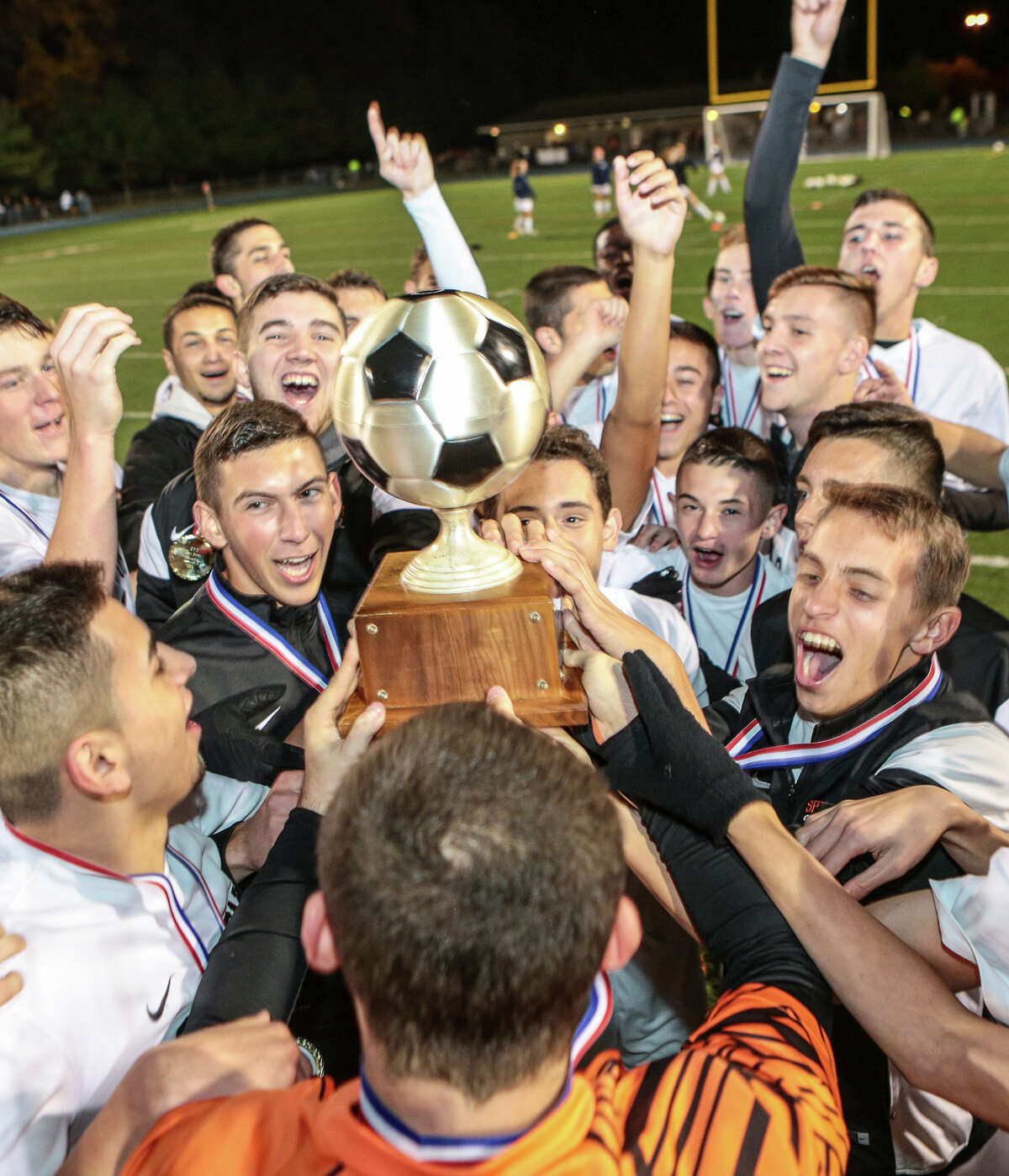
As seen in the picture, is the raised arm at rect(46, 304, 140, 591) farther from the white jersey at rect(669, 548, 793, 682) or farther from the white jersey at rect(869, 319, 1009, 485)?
the white jersey at rect(869, 319, 1009, 485)

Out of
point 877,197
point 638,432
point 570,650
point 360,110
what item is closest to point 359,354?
point 570,650

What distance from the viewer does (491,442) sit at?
5.05 ft

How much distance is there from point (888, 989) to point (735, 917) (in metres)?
0.21

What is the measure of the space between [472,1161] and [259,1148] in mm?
241

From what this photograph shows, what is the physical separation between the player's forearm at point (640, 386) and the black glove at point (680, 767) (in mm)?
1179

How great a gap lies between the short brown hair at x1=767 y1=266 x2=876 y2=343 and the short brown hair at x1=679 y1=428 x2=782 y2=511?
2.14 feet

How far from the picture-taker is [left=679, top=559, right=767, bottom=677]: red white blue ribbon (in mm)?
2949

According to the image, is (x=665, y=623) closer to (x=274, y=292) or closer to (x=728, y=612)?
(x=728, y=612)

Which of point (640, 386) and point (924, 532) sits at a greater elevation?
point (640, 386)

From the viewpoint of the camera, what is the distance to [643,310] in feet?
8.03

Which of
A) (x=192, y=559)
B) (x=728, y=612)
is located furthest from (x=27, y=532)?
(x=728, y=612)

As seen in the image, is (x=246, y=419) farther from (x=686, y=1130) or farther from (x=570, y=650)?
(x=686, y=1130)

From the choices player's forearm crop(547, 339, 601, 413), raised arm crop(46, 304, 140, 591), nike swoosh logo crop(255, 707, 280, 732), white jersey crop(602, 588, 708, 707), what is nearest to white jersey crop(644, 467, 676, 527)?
player's forearm crop(547, 339, 601, 413)

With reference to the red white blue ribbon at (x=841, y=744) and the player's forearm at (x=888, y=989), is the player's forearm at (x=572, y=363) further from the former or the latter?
the player's forearm at (x=888, y=989)
